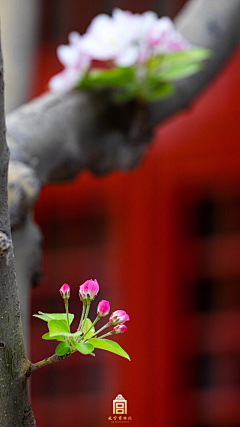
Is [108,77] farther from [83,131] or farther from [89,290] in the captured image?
[89,290]

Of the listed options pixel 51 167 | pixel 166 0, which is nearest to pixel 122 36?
pixel 51 167

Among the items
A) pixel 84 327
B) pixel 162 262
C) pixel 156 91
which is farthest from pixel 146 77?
pixel 162 262

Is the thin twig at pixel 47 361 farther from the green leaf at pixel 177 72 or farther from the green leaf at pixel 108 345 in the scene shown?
the green leaf at pixel 177 72

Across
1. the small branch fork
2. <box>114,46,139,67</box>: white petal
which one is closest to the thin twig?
the small branch fork

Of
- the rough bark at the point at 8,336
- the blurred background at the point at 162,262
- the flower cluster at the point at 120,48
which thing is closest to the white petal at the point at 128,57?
the flower cluster at the point at 120,48

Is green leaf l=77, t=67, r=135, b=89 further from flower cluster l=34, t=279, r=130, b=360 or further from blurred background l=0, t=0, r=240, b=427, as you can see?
blurred background l=0, t=0, r=240, b=427

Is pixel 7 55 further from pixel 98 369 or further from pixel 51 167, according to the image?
pixel 51 167
